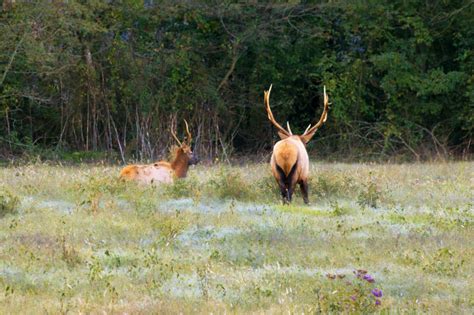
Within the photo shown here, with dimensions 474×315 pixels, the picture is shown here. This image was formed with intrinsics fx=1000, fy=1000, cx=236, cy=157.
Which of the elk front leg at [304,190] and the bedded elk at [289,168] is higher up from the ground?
the bedded elk at [289,168]

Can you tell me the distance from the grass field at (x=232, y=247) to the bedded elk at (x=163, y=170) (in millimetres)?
564

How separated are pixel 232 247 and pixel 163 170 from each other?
5.96 m

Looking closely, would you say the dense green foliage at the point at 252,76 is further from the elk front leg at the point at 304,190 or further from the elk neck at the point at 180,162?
the elk front leg at the point at 304,190

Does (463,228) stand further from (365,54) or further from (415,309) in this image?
(365,54)

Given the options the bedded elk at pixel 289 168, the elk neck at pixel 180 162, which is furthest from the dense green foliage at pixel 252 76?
the bedded elk at pixel 289 168

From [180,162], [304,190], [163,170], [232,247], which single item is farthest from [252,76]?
[232,247]

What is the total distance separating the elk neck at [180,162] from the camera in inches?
701

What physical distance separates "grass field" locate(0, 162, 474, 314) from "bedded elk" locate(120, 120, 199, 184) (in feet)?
1.85

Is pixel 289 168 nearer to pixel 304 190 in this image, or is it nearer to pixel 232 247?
pixel 304 190

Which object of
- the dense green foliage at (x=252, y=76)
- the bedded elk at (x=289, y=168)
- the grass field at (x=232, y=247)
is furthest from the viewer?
the dense green foliage at (x=252, y=76)

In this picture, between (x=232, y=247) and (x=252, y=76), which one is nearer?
(x=232, y=247)

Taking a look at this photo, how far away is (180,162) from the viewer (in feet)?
58.6

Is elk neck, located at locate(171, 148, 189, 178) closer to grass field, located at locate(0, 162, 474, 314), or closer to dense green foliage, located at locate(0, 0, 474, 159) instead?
grass field, located at locate(0, 162, 474, 314)

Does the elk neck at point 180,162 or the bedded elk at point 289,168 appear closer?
the bedded elk at point 289,168
